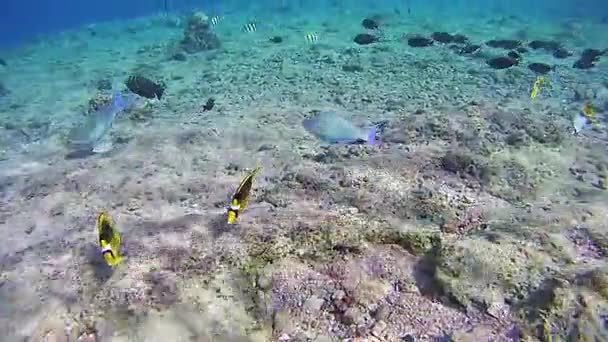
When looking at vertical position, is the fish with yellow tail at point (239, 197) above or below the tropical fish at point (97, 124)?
above

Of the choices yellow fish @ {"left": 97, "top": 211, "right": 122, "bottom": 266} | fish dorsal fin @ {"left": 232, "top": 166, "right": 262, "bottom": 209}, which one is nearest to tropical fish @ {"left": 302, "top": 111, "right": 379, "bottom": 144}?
fish dorsal fin @ {"left": 232, "top": 166, "right": 262, "bottom": 209}

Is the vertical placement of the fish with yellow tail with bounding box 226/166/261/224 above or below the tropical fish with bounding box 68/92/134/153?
above

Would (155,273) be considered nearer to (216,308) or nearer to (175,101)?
(216,308)

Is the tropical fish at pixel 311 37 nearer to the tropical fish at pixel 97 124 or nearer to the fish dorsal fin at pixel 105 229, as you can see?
the tropical fish at pixel 97 124

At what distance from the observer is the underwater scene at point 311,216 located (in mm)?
3076

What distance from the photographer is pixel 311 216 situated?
410 centimetres

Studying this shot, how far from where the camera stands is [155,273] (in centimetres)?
343

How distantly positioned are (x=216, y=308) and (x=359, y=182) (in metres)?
2.44

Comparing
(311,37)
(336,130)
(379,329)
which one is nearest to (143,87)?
(336,130)

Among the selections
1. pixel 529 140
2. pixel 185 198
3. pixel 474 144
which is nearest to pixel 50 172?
pixel 185 198

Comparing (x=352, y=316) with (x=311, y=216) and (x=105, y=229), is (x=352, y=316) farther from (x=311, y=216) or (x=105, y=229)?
(x=105, y=229)

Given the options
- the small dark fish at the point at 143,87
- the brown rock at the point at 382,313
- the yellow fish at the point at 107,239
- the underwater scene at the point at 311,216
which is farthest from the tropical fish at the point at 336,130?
the small dark fish at the point at 143,87

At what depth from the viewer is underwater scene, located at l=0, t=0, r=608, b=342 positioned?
3076mm

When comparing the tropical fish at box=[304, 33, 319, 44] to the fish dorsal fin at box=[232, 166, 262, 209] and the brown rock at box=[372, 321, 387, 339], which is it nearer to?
the fish dorsal fin at box=[232, 166, 262, 209]
